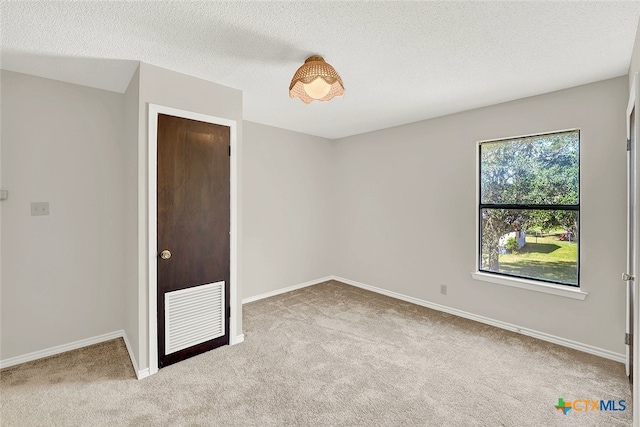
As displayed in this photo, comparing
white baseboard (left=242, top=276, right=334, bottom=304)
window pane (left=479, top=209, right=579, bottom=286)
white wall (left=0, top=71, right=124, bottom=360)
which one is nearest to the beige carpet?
white wall (left=0, top=71, right=124, bottom=360)

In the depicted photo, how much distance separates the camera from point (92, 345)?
9.20 feet

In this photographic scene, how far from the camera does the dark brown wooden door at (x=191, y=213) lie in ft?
7.88

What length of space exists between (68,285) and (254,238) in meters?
2.03

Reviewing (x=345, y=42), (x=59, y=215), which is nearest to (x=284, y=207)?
(x=59, y=215)

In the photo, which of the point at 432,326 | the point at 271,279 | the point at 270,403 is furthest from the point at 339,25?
the point at 271,279

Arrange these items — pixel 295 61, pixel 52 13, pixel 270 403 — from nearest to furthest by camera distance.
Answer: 1. pixel 52 13
2. pixel 270 403
3. pixel 295 61

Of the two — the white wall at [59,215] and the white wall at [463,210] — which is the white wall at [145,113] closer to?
the white wall at [59,215]

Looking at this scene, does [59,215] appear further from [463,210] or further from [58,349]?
[463,210]

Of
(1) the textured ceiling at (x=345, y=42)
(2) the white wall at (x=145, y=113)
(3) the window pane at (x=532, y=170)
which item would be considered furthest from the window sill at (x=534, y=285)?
(2) the white wall at (x=145, y=113)

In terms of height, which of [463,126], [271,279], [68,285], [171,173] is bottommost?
[271,279]

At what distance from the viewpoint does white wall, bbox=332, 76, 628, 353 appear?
254 centimetres

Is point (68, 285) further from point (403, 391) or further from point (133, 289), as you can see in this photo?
point (403, 391)

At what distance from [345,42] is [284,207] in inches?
111

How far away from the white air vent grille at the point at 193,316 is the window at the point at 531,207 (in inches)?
117
